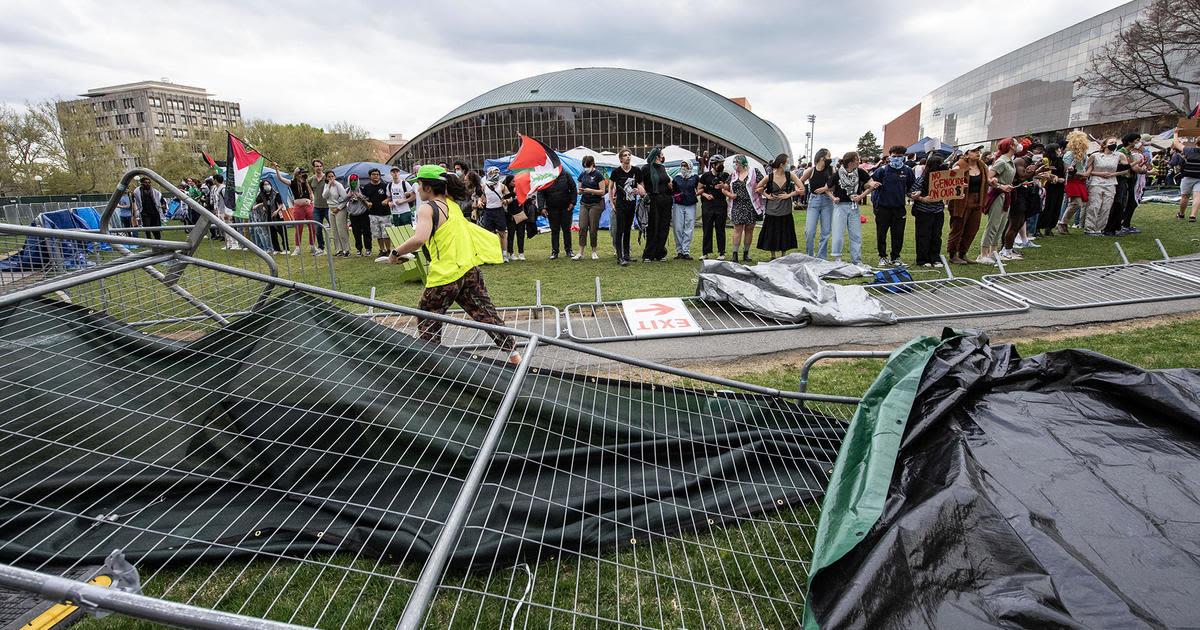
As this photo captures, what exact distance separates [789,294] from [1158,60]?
50665mm

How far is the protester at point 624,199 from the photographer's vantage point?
1030cm

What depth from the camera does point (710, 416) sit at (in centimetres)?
325

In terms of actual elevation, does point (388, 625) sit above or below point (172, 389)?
below

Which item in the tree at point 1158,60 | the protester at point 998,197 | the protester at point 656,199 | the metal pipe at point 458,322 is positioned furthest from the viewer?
the tree at point 1158,60

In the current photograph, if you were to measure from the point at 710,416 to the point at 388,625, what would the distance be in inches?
75.7

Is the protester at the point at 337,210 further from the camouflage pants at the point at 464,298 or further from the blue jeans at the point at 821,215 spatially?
Answer: the blue jeans at the point at 821,215

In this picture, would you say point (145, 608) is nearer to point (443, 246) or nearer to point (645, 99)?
point (443, 246)

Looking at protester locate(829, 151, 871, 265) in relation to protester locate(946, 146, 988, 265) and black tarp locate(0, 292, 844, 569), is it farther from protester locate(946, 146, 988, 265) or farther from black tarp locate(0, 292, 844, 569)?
black tarp locate(0, 292, 844, 569)

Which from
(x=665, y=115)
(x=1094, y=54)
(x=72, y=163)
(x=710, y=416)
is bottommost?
(x=710, y=416)

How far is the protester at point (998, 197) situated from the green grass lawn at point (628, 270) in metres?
0.51

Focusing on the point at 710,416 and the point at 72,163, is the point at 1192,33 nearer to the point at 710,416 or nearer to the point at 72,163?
the point at 710,416

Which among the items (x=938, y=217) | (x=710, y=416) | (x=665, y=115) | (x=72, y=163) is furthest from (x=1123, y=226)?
(x=72, y=163)

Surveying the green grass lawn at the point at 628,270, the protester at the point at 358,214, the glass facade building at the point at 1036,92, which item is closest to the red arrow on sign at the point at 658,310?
the green grass lawn at the point at 628,270

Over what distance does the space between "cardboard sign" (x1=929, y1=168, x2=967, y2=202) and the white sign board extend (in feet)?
17.0
